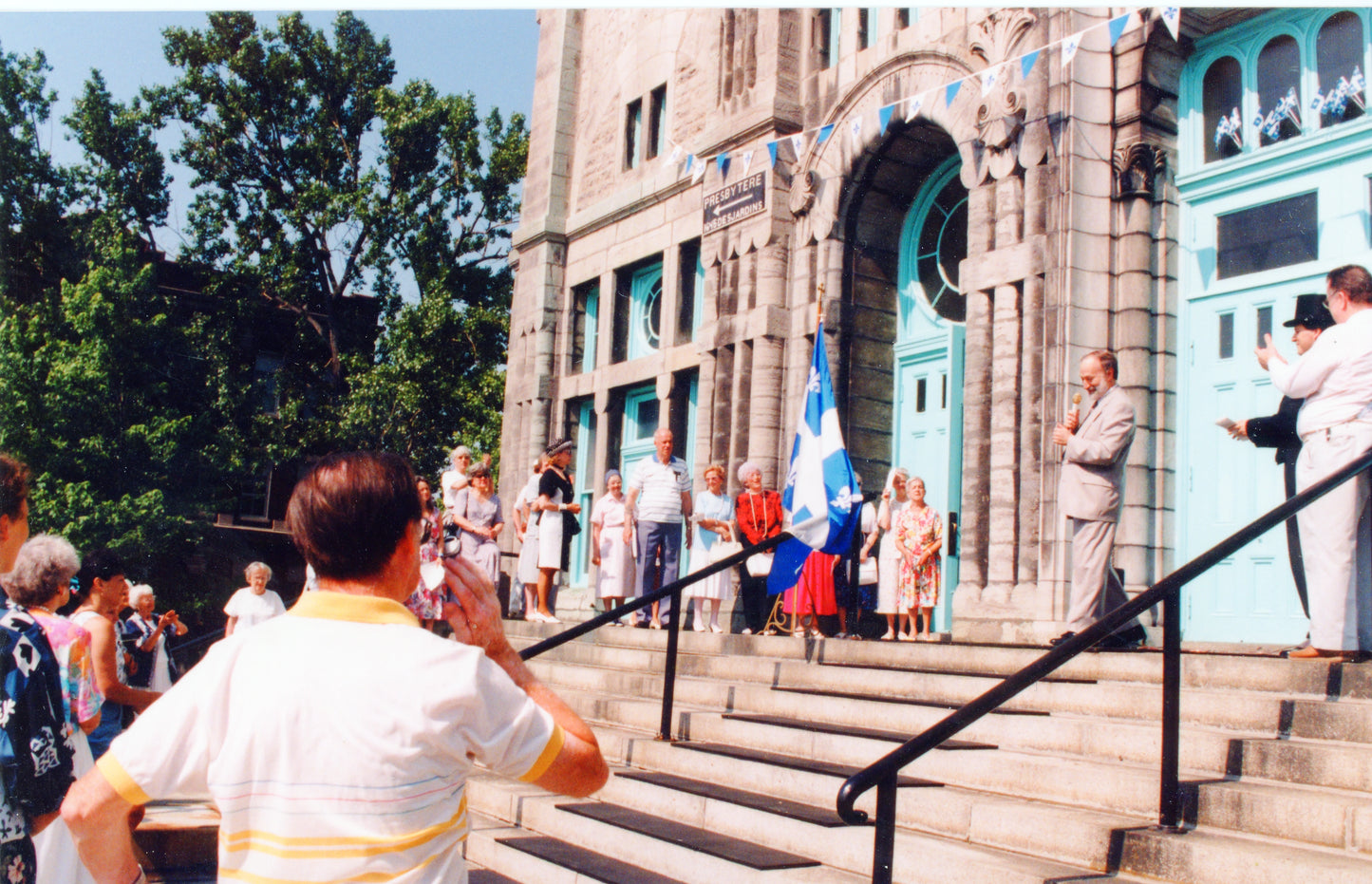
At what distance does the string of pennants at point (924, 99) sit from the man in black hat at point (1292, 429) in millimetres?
2896

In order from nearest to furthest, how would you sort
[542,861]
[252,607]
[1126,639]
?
[542,861], [1126,639], [252,607]

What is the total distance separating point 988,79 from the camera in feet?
33.2

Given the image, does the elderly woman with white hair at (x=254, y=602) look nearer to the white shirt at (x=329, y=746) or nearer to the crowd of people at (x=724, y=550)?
the crowd of people at (x=724, y=550)

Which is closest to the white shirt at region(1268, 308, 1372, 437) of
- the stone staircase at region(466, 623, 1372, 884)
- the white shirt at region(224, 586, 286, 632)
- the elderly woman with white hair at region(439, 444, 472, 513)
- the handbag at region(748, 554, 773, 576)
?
the stone staircase at region(466, 623, 1372, 884)

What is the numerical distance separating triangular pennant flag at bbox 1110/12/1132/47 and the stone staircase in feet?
16.0

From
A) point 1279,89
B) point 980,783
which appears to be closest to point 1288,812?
point 980,783

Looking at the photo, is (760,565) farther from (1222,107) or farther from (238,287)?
(238,287)

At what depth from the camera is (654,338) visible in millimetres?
15984

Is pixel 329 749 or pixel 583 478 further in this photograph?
pixel 583 478

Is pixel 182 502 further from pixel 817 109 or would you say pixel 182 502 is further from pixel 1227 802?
pixel 1227 802

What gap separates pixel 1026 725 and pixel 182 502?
25.2 m

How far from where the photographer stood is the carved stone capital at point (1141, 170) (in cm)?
943

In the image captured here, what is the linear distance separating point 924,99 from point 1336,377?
6.39 meters

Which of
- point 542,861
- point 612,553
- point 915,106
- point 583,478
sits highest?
point 915,106
